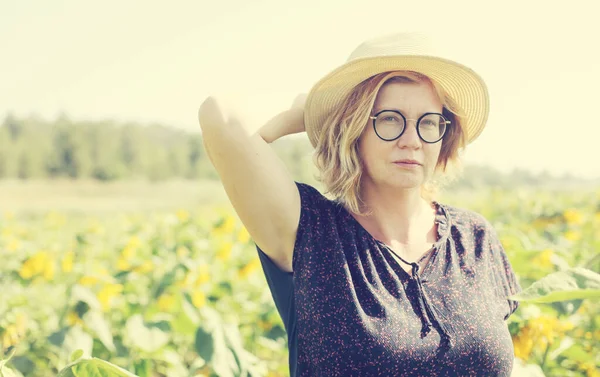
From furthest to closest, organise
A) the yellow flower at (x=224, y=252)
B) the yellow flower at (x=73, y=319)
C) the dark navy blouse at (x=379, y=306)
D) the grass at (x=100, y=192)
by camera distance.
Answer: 1. the grass at (x=100, y=192)
2. the yellow flower at (x=224, y=252)
3. the yellow flower at (x=73, y=319)
4. the dark navy blouse at (x=379, y=306)

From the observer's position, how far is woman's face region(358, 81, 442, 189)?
132 centimetres

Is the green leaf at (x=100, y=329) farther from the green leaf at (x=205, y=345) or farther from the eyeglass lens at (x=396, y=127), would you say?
the eyeglass lens at (x=396, y=127)

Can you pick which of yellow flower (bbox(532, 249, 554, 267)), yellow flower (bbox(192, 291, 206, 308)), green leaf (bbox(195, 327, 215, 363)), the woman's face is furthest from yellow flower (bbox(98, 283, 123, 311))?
yellow flower (bbox(532, 249, 554, 267))

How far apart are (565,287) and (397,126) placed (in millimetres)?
759

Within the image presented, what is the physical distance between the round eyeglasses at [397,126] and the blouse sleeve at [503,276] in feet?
1.11

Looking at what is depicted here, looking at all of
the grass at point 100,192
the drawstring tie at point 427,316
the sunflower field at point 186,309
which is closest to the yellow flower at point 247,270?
the sunflower field at point 186,309

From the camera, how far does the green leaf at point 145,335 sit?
1.79 m

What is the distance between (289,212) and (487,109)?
0.58 m

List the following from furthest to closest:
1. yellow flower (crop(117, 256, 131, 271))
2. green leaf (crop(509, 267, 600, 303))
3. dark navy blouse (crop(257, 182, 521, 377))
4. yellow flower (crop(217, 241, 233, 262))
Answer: yellow flower (crop(217, 241, 233, 262))
yellow flower (crop(117, 256, 131, 271))
dark navy blouse (crop(257, 182, 521, 377))
green leaf (crop(509, 267, 600, 303))

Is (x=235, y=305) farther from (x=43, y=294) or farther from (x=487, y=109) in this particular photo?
(x=487, y=109)

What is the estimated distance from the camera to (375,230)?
1.43 metres

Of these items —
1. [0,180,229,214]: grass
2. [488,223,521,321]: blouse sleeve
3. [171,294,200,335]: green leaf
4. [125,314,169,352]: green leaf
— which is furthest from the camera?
[0,180,229,214]: grass

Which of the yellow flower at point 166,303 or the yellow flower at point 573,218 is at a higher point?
the yellow flower at point 573,218

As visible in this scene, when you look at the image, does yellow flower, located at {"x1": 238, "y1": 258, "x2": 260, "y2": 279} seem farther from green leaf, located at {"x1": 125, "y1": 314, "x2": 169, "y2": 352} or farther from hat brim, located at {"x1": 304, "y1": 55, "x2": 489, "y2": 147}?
hat brim, located at {"x1": 304, "y1": 55, "x2": 489, "y2": 147}
